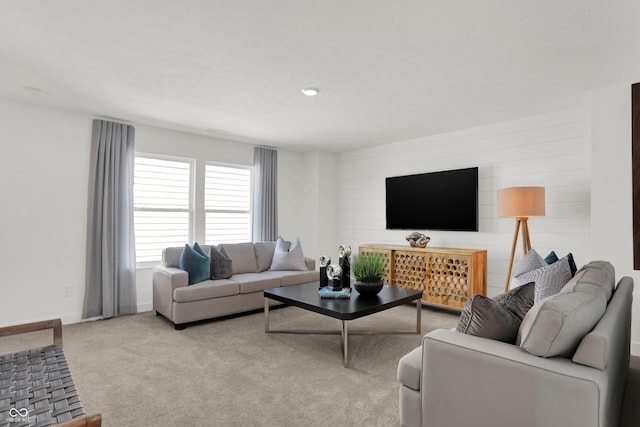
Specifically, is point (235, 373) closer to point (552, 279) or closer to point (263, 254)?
point (552, 279)

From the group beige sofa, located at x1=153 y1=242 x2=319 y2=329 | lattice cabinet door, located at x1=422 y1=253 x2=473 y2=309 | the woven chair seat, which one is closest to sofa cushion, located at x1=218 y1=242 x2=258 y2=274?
beige sofa, located at x1=153 y1=242 x2=319 y2=329

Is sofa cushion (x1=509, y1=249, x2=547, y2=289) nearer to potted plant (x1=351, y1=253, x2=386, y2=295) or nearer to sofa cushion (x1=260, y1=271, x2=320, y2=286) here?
potted plant (x1=351, y1=253, x2=386, y2=295)

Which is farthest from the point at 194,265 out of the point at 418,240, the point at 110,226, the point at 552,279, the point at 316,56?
the point at 552,279

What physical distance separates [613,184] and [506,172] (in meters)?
1.23

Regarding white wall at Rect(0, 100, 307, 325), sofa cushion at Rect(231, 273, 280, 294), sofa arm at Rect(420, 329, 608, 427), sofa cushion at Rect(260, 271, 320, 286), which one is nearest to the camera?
sofa arm at Rect(420, 329, 608, 427)

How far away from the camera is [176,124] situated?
4652mm

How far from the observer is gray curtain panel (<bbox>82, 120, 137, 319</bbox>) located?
4.27 metres

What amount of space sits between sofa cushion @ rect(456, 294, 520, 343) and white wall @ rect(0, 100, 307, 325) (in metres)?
4.30

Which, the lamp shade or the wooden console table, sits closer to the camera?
the lamp shade

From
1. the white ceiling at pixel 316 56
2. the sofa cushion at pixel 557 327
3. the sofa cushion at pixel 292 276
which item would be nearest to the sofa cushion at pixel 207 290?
the sofa cushion at pixel 292 276

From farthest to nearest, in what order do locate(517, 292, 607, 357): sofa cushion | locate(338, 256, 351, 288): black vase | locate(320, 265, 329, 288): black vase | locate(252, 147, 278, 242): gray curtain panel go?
locate(252, 147, 278, 242): gray curtain panel, locate(320, 265, 329, 288): black vase, locate(338, 256, 351, 288): black vase, locate(517, 292, 607, 357): sofa cushion

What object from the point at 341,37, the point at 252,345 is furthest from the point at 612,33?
the point at 252,345

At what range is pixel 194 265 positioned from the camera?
4.24 meters

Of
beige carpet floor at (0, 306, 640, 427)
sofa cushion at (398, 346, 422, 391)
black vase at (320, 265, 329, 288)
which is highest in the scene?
black vase at (320, 265, 329, 288)
